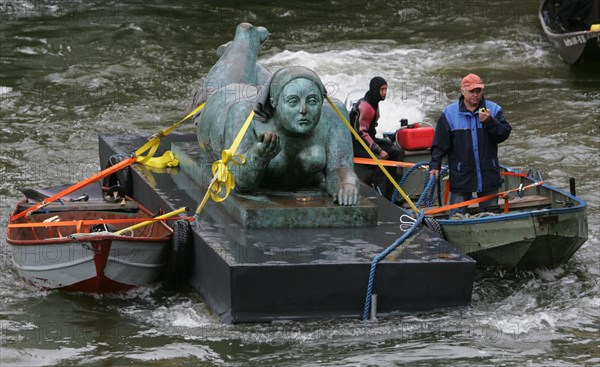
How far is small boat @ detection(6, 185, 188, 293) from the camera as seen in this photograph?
35.3 ft

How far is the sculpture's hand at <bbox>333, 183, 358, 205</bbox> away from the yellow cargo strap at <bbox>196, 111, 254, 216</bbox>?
2.80ft

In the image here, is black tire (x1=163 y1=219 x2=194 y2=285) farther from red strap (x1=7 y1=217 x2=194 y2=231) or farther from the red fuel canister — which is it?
the red fuel canister

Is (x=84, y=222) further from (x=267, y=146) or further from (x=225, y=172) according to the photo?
(x=267, y=146)

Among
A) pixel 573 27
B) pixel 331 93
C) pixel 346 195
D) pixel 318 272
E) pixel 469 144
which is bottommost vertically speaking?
pixel 318 272

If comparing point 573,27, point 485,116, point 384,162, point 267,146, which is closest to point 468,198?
point 485,116

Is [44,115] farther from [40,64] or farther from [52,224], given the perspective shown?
[52,224]

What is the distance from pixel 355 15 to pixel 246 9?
2.51 meters

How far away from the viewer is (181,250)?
11094 mm

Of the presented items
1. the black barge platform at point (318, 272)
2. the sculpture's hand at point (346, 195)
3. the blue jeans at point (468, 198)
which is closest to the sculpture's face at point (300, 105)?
the sculpture's hand at point (346, 195)

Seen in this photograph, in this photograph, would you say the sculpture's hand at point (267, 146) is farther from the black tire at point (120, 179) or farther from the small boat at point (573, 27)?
the small boat at point (573, 27)

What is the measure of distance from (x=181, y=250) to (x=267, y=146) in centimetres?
118

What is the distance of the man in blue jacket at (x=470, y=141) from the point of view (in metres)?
11.7

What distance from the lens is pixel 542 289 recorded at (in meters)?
11.5

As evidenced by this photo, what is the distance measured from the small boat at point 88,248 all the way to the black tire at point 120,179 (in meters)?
1.59
